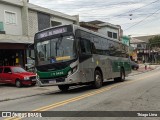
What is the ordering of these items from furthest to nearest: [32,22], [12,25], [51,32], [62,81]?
[32,22]
[12,25]
[51,32]
[62,81]

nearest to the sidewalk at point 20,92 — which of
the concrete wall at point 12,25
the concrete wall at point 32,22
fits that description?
the concrete wall at point 12,25

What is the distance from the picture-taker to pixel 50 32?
1659cm

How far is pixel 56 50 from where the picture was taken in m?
16.0

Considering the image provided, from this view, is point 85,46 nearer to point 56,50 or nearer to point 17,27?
point 56,50

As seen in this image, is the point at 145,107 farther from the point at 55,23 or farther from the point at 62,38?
the point at 55,23

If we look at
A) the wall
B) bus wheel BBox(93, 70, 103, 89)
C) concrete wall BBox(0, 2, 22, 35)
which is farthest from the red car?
the wall

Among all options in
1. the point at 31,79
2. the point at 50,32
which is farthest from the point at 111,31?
the point at 50,32

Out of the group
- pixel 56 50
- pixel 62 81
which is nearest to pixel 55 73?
pixel 62 81

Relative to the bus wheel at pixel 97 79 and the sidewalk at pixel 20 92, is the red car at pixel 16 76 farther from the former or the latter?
the bus wheel at pixel 97 79

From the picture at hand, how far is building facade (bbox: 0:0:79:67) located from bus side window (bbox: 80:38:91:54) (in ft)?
31.9

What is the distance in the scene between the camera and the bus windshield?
15854 mm

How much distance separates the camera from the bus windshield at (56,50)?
15.9 m

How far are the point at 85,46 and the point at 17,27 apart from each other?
45.4 ft

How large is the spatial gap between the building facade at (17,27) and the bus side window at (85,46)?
9733mm
